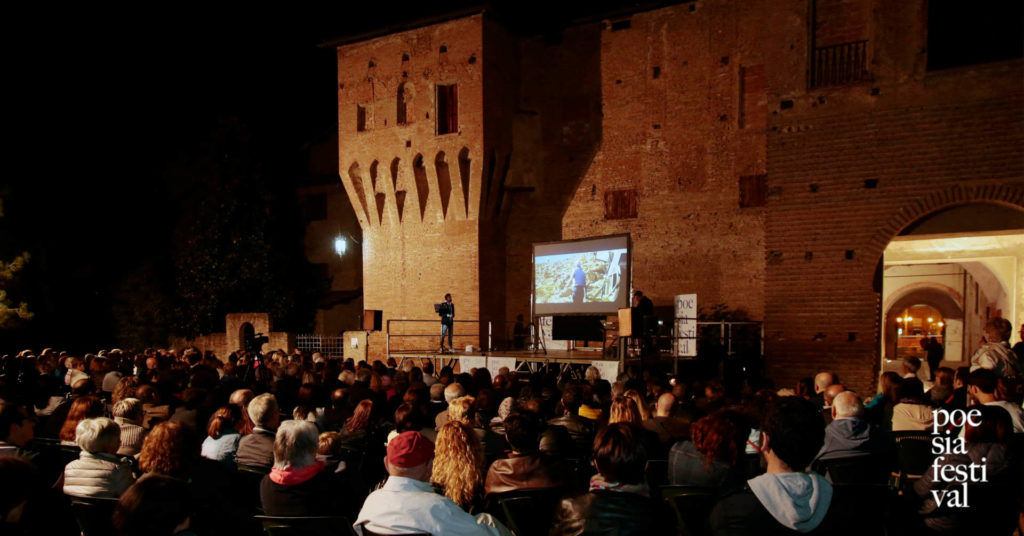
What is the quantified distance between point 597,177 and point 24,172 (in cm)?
2040

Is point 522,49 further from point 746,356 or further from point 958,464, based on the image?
point 958,464

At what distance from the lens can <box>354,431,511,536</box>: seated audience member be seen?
317 centimetres

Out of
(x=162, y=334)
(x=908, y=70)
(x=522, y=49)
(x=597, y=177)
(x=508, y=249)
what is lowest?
(x=162, y=334)

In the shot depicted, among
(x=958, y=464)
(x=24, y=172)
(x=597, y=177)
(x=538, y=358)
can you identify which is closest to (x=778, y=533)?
(x=958, y=464)

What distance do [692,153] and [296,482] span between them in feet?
55.4

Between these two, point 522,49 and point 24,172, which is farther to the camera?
point 24,172

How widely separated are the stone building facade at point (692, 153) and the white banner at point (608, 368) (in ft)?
14.6

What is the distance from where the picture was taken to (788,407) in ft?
10.7

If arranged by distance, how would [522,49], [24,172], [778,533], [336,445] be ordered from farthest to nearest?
[24,172]
[522,49]
[336,445]
[778,533]

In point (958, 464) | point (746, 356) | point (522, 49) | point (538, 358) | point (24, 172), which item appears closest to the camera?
point (958, 464)

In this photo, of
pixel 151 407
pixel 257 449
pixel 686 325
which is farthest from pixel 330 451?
pixel 686 325

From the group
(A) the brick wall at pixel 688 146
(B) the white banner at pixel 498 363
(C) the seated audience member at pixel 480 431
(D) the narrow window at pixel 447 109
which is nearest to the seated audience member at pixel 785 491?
(C) the seated audience member at pixel 480 431

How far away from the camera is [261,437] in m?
5.29

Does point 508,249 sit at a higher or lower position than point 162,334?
higher
